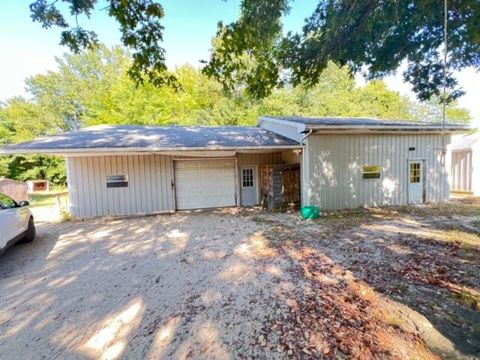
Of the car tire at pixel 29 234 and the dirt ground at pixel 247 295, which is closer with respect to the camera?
the dirt ground at pixel 247 295

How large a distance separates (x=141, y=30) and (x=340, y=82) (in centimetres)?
2572

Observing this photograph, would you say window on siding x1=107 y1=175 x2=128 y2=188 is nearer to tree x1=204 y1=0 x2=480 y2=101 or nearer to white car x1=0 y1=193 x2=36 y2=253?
white car x1=0 y1=193 x2=36 y2=253

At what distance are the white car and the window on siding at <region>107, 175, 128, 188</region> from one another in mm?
3400

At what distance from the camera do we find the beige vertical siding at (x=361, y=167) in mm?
9266

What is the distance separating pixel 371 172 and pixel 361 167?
0.56 metres

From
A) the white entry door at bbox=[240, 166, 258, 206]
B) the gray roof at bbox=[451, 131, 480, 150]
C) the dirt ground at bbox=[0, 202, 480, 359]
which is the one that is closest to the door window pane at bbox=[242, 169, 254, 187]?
the white entry door at bbox=[240, 166, 258, 206]

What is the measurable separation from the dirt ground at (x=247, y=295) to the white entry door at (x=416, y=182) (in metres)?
4.09

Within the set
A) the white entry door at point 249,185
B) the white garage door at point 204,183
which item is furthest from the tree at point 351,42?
the white entry door at point 249,185

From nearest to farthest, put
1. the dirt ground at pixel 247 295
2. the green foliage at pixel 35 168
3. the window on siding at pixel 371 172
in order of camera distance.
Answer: the dirt ground at pixel 247 295 → the window on siding at pixel 371 172 → the green foliage at pixel 35 168

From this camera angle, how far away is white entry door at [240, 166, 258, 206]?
11.3 metres

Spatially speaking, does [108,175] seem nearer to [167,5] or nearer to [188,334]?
[167,5]

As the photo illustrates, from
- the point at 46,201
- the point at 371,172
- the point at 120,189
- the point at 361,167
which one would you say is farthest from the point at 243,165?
the point at 46,201

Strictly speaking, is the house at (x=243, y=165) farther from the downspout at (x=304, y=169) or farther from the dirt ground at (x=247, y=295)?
the dirt ground at (x=247, y=295)

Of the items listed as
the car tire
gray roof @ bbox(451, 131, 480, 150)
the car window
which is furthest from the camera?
gray roof @ bbox(451, 131, 480, 150)
